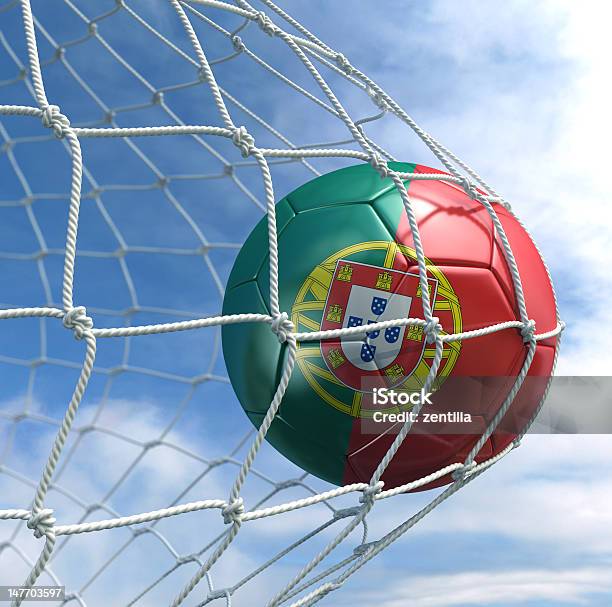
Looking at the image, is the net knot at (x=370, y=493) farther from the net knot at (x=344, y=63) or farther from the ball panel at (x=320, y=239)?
the net knot at (x=344, y=63)

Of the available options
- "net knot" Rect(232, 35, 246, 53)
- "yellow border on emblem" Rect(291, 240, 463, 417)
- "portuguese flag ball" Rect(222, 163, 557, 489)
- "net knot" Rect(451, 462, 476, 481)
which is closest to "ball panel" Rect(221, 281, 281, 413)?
"portuguese flag ball" Rect(222, 163, 557, 489)

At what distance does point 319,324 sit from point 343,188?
0.39 meters

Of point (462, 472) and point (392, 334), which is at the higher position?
point (392, 334)

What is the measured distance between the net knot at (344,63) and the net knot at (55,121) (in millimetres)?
911

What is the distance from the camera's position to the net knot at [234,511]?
1.48 m

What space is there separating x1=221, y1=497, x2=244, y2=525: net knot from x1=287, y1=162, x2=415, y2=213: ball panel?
2.50ft

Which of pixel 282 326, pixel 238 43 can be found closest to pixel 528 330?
pixel 282 326

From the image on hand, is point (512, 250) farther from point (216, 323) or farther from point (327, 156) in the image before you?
point (216, 323)

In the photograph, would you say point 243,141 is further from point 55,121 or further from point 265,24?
point 265,24

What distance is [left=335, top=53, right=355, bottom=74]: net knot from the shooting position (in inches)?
85.3

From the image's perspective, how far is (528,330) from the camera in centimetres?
179

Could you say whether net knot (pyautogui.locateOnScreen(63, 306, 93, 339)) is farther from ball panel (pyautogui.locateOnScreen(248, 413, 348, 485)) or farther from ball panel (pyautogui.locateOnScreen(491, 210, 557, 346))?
ball panel (pyautogui.locateOnScreen(491, 210, 557, 346))

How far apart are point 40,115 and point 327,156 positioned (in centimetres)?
64

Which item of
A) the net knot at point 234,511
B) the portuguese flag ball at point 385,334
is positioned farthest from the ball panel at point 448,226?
the net knot at point 234,511
